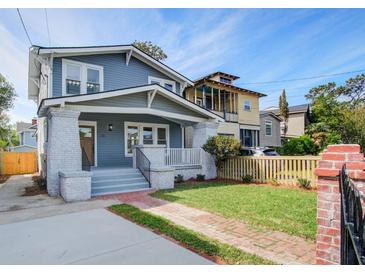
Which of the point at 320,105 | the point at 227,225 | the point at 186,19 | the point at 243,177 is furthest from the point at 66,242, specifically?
the point at 320,105

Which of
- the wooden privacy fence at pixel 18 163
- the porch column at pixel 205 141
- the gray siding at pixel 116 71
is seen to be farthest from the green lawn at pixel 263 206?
the wooden privacy fence at pixel 18 163

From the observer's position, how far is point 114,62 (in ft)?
40.9

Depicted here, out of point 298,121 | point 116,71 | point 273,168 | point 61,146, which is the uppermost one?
point 116,71

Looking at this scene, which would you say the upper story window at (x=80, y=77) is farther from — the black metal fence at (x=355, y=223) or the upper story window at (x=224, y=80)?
the upper story window at (x=224, y=80)

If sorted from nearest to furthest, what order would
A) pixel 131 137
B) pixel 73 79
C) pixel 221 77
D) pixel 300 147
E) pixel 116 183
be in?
pixel 116 183 → pixel 73 79 → pixel 131 137 → pixel 300 147 → pixel 221 77

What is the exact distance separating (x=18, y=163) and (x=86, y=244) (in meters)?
18.2

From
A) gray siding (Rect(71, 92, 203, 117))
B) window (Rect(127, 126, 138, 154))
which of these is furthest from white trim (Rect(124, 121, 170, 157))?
gray siding (Rect(71, 92, 203, 117))

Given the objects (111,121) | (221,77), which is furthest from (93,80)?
(221,77)

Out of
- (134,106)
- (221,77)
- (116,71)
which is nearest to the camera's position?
(134,106)

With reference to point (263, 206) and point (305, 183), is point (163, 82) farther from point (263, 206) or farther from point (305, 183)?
point (263, 206)

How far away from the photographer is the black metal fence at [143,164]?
31.9ft

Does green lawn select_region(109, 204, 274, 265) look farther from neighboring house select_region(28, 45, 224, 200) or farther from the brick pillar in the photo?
neighboring house select_region(28, 45, 224, 200)

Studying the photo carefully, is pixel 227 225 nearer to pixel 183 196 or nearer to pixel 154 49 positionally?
pixel 183 196

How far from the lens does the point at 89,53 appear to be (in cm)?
1140
